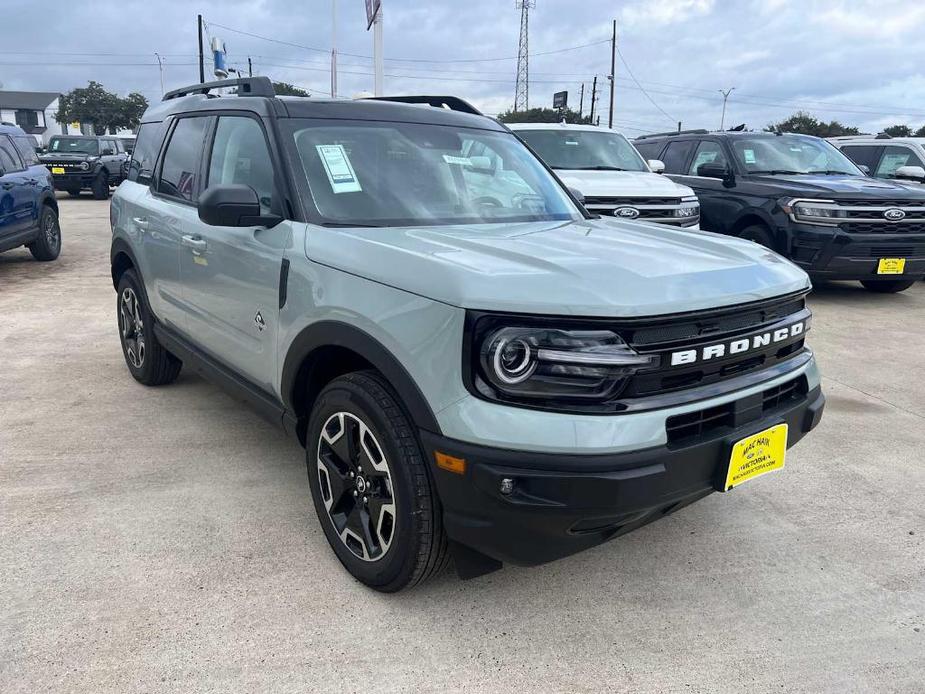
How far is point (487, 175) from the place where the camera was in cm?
335

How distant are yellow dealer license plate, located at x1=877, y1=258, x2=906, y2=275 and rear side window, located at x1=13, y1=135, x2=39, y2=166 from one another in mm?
10532

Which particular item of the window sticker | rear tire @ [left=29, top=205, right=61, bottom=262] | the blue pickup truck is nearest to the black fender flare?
the window sticker

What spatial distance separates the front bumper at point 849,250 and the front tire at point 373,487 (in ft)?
20.5

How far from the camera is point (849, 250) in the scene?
7238mm

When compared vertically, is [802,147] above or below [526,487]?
above

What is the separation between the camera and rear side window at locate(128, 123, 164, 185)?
14.2 feet

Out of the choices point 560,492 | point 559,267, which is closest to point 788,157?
point 559,267

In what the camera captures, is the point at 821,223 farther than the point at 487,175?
Yes

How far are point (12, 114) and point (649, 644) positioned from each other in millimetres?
88805

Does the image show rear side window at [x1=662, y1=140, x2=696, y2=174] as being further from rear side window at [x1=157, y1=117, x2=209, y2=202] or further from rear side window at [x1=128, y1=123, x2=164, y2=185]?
rear side window at [x1=157, y1=117, x2=209, y2=202]

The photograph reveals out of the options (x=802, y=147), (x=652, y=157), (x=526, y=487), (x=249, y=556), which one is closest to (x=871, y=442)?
(x=526, y=487)

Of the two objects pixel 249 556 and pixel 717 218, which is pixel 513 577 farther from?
pixel 717 218

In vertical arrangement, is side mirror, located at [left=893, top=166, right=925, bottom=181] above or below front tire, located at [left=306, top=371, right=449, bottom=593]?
above

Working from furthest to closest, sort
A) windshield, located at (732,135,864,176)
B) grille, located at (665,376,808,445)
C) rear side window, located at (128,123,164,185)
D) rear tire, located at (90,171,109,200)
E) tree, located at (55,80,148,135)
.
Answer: tree, located at (55,80,148,135) < rear tire, located at (90,171,109,200) < windshield, located at (732,135,864,176) < rear side window, located at (128,123,164,185) < grille, located at (665,376,808,445)
